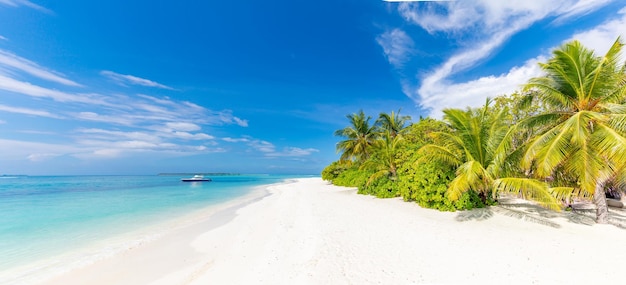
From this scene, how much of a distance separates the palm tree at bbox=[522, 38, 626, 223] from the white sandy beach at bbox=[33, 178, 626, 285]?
1.56m

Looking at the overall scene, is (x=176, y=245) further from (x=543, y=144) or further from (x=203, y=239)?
(x=543, y=144)

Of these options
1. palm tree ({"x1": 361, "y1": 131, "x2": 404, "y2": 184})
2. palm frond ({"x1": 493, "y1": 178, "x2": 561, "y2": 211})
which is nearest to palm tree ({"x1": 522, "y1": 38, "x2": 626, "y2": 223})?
palm frond ({"x1": 493, "y1": 178, "x2": 561, "y2": 211})

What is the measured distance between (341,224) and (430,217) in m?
3.22

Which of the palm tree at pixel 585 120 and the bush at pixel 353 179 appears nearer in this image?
the palm tree at pixel 585 120

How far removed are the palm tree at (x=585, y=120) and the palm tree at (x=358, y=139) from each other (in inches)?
655

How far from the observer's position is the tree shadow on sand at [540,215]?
272 inches

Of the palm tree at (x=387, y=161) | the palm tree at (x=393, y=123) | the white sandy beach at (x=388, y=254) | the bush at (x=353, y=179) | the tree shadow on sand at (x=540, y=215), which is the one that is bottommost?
the white sandy beach at (x=388, y=254)

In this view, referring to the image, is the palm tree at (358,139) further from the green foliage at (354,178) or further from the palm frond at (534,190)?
the palm frond at (534,190)

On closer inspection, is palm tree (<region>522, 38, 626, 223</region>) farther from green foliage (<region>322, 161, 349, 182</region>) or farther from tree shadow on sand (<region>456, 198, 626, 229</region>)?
green foliage (<region>322, 161, 349, 182</region>)

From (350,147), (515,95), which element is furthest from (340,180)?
(515,95)

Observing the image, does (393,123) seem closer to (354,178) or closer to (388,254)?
(354,178)

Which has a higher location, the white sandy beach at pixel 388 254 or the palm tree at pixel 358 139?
the palm tree at pixel 358 139

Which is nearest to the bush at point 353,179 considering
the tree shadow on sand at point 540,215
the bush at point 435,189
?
the bush at point 435,189

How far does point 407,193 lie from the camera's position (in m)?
11.2
